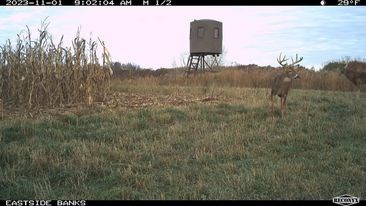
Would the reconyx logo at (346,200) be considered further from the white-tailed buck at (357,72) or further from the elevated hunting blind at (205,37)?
the elevated hunting blind at (205,37)

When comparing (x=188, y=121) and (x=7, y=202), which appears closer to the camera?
(x=7, y=202)

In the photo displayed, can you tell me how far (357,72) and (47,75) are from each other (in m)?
13.9

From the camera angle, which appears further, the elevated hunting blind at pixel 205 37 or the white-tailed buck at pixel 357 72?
the elevated hunting blind at pixel 205 37

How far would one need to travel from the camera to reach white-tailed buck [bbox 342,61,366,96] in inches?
813

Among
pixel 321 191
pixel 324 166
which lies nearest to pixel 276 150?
pixel 324 166

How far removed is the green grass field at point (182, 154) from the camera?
6160 millimetres

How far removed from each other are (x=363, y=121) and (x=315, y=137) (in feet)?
7.84

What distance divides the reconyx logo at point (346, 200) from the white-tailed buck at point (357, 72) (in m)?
16.2

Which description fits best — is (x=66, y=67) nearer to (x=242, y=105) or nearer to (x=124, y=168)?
(x=242, y=105)

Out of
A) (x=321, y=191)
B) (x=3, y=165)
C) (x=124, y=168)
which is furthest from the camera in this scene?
(x=3, y=165)

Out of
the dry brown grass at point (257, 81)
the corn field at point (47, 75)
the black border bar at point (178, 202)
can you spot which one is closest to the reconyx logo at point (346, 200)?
the black border bar at point (178, 202)

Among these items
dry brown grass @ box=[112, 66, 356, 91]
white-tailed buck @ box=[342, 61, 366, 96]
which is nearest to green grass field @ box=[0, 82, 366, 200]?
white-tailed buck @ box=[342, 61, 366, 96]

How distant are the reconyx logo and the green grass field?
149 mm

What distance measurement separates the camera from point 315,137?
9.18 m
